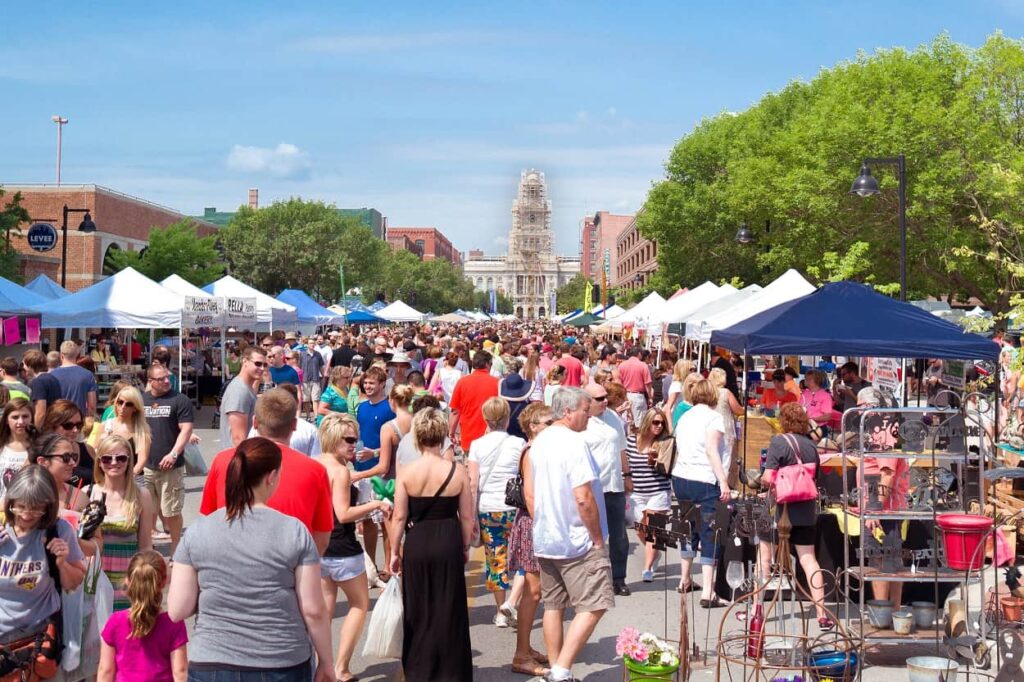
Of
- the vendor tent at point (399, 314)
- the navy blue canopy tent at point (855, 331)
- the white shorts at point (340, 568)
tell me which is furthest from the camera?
the vendor tent at point (399, 314)

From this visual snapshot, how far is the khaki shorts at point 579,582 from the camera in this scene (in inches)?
237

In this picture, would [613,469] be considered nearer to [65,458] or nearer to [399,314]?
[65,458]

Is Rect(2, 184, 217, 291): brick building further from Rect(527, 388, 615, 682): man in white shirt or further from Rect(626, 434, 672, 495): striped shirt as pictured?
Rect(527, 388, 615, 682): man in white shirt

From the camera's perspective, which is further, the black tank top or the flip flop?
the flip flop

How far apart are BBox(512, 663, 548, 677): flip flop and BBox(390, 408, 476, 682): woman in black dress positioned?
2.38 ft

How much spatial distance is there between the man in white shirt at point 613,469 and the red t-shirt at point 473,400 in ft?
5.78

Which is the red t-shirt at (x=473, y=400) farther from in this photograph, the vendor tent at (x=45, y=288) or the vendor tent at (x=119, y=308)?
the vendor tent at (x=45, y=288)

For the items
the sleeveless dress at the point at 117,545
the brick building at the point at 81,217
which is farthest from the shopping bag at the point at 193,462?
the brick building at the point at 81,217

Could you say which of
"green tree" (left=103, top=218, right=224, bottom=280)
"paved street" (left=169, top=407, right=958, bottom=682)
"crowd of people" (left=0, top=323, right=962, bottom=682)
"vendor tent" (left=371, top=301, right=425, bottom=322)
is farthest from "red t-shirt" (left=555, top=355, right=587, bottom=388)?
"green tree" (left=103, top=218, right=224, bottom=280)

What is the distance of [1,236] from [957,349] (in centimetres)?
3108

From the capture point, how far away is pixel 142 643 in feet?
14.3

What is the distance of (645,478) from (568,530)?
3.16 meters

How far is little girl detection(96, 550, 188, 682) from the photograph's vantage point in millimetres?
4324

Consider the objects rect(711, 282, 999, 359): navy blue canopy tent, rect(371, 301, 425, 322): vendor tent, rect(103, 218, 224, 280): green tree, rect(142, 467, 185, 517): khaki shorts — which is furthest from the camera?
rect(103, 218, 224, 280): green tree
